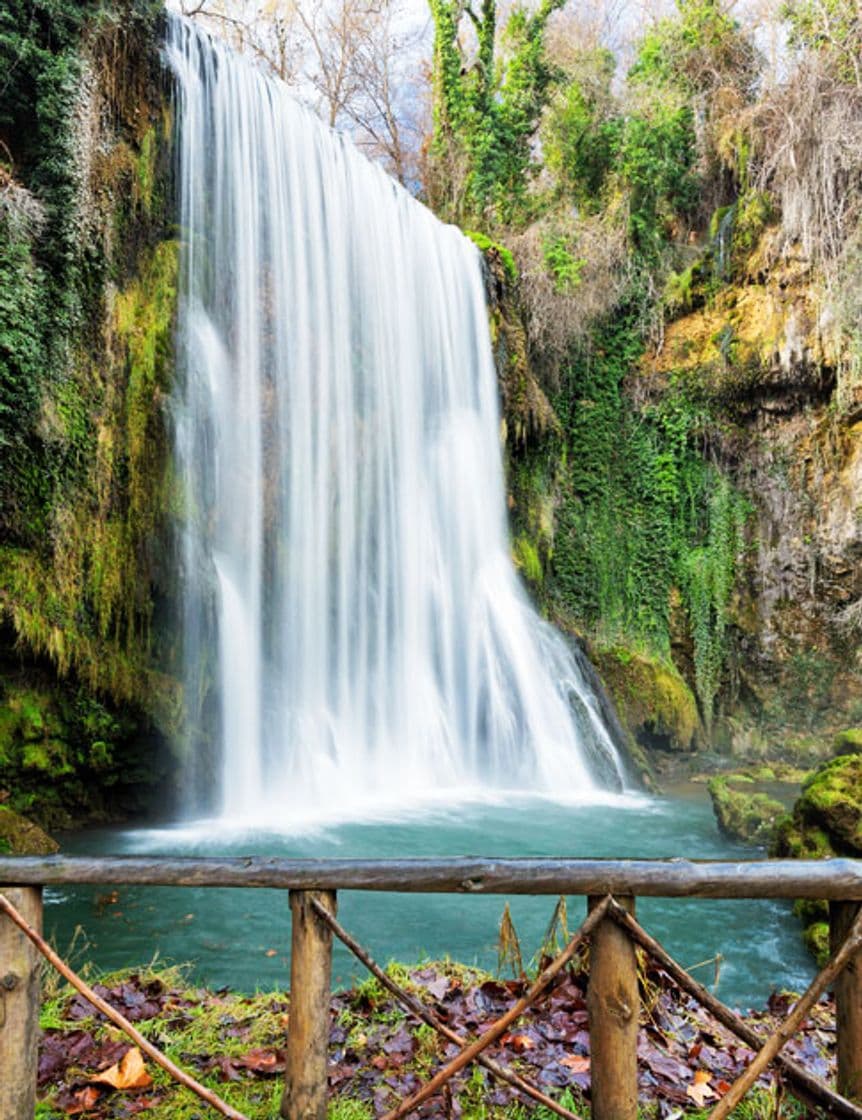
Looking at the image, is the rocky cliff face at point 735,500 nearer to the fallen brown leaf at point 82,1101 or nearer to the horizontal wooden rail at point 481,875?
the horizontal wooden rail at point 481,875

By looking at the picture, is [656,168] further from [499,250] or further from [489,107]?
[489,107]

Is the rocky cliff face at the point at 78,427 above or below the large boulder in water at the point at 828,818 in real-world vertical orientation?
above

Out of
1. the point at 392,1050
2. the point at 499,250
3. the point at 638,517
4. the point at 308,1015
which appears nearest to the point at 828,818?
the point at 392,1050

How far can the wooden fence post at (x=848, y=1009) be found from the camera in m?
2.11

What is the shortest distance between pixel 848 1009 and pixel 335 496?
10.5m

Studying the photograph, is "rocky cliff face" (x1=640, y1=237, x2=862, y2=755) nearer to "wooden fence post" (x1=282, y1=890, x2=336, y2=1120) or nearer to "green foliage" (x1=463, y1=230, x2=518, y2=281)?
→ "green foliage" (x1=463, y1=230, x2=518, y2=281)

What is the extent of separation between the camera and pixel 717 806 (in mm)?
8625

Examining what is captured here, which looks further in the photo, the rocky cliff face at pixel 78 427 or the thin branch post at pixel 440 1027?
the rocky cliff face at pixel 78 427

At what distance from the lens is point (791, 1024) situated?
78.5 inches

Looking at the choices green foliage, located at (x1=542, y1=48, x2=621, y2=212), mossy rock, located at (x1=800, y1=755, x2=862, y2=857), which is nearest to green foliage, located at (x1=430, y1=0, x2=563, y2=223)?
green foliage, located at (x1=542, y1=48, x2=621, y2=212)

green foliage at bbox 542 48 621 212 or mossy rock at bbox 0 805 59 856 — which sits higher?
green foliage at bbox 542 48 621 212

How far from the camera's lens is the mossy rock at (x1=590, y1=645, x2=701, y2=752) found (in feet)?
45.7

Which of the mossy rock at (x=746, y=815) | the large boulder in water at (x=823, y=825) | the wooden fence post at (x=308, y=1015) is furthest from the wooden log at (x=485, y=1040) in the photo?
the mossy rock at (x=746, y=815)

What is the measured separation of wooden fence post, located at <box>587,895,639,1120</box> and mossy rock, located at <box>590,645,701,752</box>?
11.9 m
